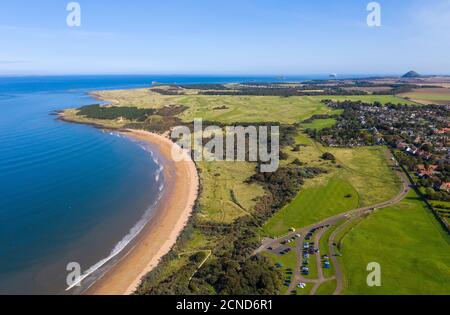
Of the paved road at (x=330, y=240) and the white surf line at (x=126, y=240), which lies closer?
the paved road at (x=330, y=240)

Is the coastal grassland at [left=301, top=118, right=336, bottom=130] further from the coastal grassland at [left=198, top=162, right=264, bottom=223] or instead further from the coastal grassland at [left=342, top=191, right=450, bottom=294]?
the coastal grassland at [left=342, top=191, right=450, bottom=294]

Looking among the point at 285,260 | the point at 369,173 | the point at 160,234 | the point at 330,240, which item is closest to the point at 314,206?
the point at 330,240

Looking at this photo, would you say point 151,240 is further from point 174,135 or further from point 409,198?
point 174,135

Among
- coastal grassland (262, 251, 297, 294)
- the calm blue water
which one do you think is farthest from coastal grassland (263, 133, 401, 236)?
the calm blue water

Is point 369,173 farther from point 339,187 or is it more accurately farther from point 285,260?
point 285,260

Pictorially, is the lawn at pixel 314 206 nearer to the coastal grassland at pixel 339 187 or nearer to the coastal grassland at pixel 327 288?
the coastal grassland at pixel 339 187

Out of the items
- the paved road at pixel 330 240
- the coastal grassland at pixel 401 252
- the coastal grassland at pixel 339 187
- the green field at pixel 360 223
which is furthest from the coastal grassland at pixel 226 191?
the coastal grassland at pixel 401 252
